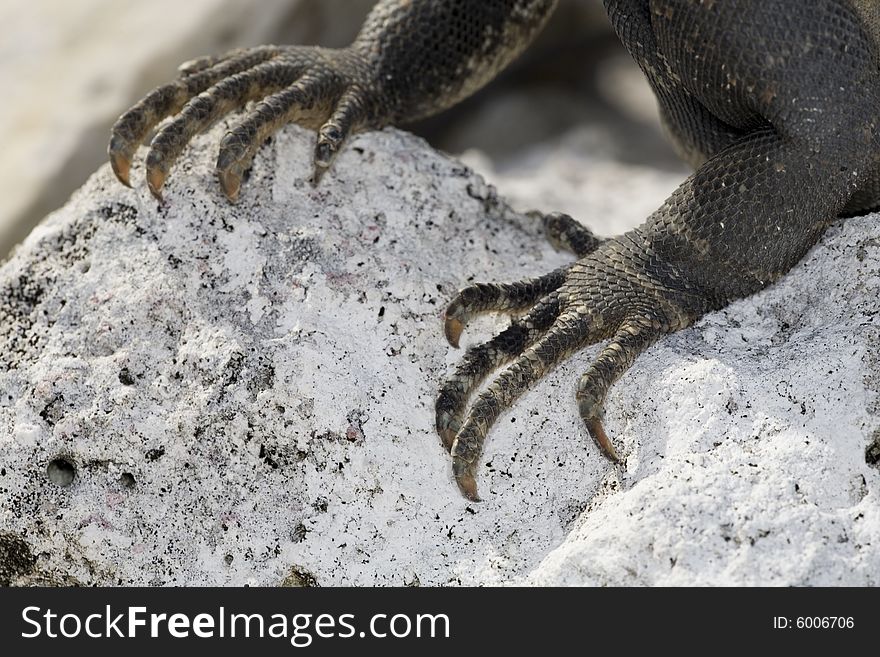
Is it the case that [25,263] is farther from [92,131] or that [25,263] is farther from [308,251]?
[92,131]

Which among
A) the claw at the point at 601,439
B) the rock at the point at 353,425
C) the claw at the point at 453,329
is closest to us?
the rock at the point at 353,425

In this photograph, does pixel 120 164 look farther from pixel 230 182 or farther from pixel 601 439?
pixel 601 439

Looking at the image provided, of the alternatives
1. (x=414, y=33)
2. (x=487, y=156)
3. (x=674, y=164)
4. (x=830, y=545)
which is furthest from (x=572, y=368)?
(x=674, y=164)

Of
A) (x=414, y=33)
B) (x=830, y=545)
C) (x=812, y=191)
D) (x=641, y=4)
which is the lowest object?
(x=830, y=545)

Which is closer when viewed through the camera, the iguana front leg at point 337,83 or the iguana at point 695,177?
the iguana at point 695,177

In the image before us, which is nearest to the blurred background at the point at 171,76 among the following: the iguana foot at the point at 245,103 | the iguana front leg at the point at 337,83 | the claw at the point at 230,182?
the iguana front leg at the point at 337,83

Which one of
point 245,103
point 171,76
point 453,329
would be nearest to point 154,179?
point 245,103

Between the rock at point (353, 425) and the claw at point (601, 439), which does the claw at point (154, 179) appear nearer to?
the rock at point (353, 425)

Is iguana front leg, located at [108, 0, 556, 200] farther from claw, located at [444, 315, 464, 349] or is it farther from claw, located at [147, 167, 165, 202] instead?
claw, located at [444, 315, 464, 349]

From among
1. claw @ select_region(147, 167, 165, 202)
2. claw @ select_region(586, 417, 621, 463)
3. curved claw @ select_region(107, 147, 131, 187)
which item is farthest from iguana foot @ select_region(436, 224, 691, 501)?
curved claw @ select_region(107, 147, 131, 187)
